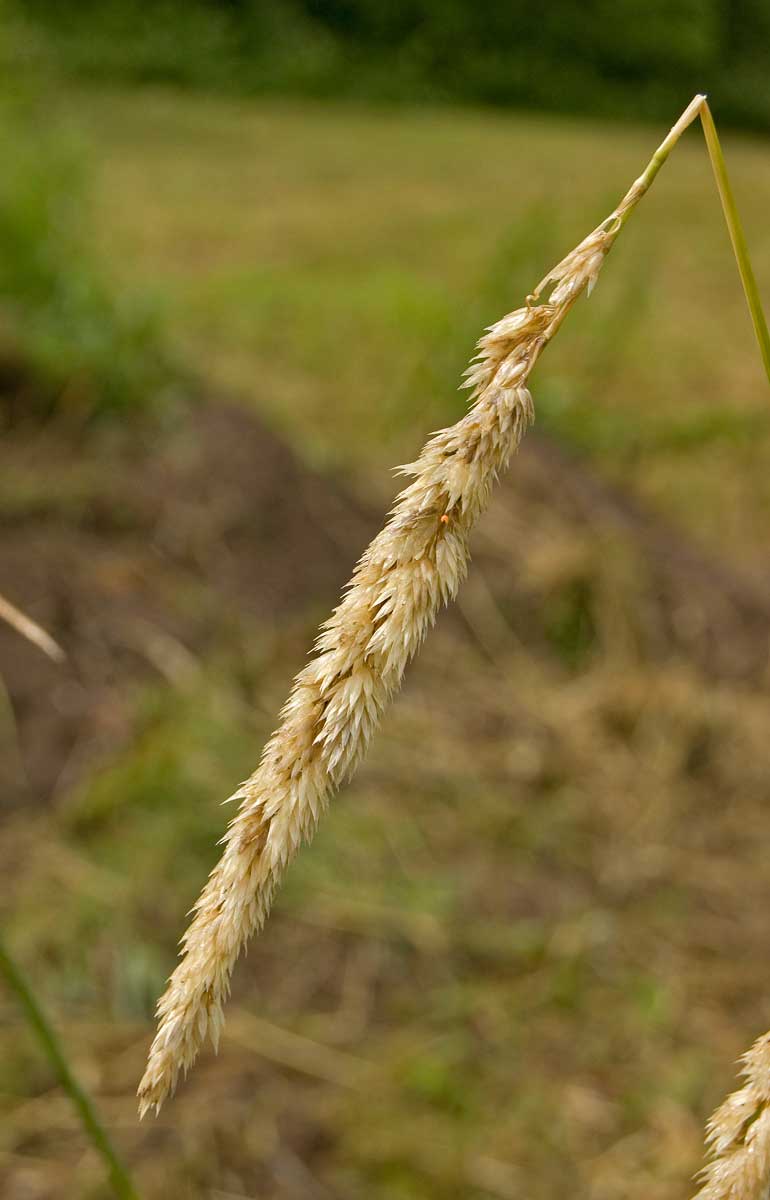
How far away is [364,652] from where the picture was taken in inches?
11.6

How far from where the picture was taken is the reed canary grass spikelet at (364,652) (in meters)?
0.27

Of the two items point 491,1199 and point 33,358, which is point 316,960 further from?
point 33,358

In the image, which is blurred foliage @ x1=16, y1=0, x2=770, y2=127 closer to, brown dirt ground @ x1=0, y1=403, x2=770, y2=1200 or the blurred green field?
the blurred green field

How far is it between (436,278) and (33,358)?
3.38 m

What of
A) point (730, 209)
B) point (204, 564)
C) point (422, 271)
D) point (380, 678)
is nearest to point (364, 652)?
point (380, 678)

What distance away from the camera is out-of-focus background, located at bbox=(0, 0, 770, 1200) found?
4.06 feet

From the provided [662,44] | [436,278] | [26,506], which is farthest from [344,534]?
[662,44]

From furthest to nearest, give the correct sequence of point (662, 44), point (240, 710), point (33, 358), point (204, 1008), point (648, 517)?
point (662, 44)
point (648, 517)
point (33, 358)
point (240, 710)
point (204, 1008)

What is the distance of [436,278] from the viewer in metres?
5.56

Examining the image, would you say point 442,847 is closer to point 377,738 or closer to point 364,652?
point 377,738

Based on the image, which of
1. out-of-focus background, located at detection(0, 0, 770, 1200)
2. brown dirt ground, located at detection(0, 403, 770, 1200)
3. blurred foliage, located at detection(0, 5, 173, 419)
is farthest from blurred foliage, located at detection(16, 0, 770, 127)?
brown dirt ground, located at detection(0, 403, 770, 1200)

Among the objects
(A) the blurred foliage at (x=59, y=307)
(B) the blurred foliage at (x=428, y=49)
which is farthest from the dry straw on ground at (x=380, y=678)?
(B) the blurred foliage at (x=428, y=49)

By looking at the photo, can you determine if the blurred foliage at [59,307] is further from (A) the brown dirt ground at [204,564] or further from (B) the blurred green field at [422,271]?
(B) the blurred green field at [422,271]

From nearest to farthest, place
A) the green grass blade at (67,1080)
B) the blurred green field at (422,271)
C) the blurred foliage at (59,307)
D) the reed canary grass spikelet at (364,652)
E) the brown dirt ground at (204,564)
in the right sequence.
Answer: the reed canary grass spikelet at (364,652) < the green grass blade at (67,1080) < the brown dirt ground at (204,564) < the blurred foliage at (59,307) < the blurred green field at (422,271)
